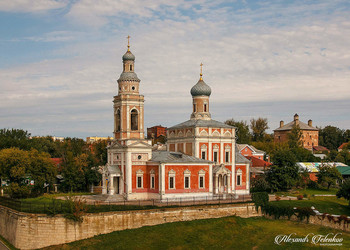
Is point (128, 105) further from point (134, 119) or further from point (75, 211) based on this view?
point (75, 211)

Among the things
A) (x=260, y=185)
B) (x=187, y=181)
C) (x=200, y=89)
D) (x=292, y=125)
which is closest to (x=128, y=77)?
(x=200, y=89)

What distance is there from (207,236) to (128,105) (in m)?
17.6

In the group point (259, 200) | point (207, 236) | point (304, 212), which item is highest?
point (259, 200)

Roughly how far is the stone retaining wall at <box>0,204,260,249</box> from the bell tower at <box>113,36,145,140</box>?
1114 centimetres

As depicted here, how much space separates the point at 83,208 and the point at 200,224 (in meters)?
10.4

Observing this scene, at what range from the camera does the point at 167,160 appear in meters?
45.2

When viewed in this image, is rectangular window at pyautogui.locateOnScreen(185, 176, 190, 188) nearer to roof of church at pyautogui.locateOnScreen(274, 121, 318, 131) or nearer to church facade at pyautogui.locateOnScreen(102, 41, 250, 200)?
church facade at pyautogui.locateOnScreen(102, 41, 250, 200)

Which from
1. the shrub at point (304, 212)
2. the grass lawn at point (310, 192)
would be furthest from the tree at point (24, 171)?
the shrub at point (304, 212)

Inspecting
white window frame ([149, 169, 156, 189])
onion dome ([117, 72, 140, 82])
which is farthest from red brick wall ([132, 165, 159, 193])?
onion dome ([117, 72, 140, 82])

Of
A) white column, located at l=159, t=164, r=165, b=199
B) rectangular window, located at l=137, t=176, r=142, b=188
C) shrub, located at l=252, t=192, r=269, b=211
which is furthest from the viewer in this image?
rectangular window, located at l=137, t=176, r=142, b=188

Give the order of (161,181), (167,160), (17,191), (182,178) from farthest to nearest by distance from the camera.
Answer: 1. (17,191)
2. (182,178)
3. (167,160)
4. (161,181)

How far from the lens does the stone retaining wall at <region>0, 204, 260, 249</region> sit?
34469 mm

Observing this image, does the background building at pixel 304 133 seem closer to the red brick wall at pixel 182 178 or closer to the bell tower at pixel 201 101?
the bell tower at pixel 201 101

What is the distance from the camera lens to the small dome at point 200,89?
55.0 m
